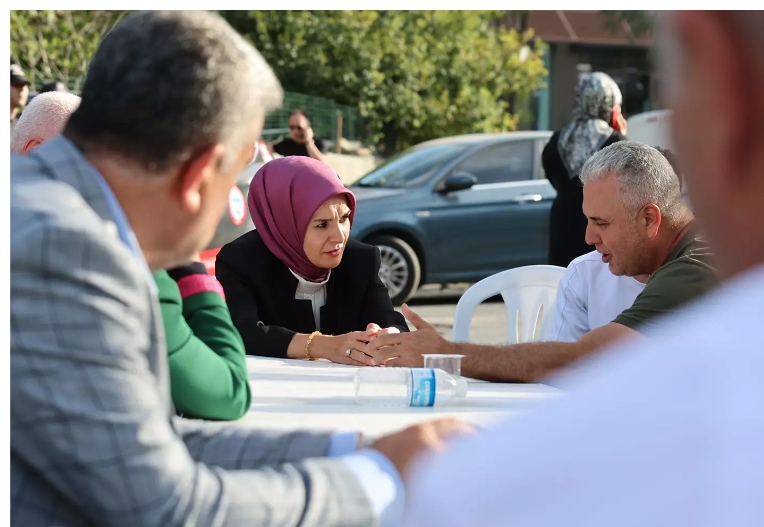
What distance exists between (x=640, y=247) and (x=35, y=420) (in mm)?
2502

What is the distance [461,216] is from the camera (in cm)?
1015

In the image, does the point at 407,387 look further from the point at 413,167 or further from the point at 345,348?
the point at 413,167

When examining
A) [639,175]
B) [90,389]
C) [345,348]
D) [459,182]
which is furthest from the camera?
[459,182]

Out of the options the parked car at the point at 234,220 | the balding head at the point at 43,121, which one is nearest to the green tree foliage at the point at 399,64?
the parked car at the point at 234,220

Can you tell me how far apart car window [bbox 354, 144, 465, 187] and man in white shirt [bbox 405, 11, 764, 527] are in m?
9.79

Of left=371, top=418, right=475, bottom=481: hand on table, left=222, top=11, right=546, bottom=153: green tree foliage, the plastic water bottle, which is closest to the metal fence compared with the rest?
left=222, top=11, right=546, bottom=153: green tree foliage

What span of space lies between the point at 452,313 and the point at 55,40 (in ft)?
26.1

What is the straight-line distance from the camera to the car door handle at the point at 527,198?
10.2 meters

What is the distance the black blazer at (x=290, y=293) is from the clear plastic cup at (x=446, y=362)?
831 millimetres

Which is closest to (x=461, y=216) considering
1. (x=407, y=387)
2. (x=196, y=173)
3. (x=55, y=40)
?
(x=55, y=40)

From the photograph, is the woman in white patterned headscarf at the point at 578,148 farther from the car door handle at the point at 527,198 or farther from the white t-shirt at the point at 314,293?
the car door handle at the point at 527,198

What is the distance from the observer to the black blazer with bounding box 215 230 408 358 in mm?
3801

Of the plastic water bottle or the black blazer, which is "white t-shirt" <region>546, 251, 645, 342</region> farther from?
the plastic water bottle
